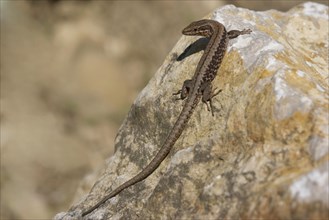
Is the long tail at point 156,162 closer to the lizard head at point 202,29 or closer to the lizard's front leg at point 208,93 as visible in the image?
the lizard's front leg at point 208,93

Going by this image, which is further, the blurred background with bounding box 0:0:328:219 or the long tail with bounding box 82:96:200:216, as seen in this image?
the blurred background with bounding box 0:0:328:219

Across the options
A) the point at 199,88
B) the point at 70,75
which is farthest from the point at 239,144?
the point at 70,75

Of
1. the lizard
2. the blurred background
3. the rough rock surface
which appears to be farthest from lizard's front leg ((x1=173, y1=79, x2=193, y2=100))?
the blurred background

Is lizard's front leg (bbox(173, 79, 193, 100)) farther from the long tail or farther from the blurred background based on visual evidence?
the blurred background

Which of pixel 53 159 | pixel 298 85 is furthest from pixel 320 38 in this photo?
pixel 53 159

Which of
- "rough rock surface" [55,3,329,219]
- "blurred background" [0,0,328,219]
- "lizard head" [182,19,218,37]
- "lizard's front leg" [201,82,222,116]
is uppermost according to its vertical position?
"blurred background" [0,0,328,219]

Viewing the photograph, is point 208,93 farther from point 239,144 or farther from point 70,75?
point 70,75

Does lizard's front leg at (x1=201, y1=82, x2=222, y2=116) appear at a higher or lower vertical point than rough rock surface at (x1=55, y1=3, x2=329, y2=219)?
higher
